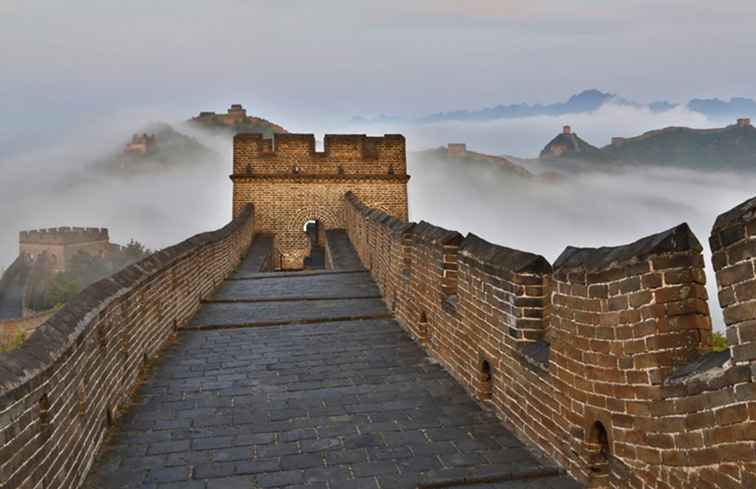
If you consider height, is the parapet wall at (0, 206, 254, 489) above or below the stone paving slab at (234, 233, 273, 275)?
below

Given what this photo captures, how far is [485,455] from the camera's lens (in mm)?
4484

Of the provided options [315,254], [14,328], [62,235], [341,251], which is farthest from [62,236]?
[341,251]

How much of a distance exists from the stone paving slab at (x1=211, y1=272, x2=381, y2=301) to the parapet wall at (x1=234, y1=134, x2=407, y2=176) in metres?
10.7

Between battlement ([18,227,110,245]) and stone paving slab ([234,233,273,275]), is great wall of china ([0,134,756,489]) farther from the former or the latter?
battlement ([18,227,110,245])

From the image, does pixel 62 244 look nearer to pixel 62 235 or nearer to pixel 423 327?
pixel 62 235

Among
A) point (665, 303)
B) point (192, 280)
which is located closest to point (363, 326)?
point (192, 280)

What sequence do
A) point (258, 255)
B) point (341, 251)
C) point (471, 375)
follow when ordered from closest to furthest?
point (471, 375) < point (341, 251) < point (258, 255)

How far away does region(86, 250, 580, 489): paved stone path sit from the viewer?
13.8ft

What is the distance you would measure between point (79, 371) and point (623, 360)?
140 inches

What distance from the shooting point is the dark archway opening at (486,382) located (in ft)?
18.3

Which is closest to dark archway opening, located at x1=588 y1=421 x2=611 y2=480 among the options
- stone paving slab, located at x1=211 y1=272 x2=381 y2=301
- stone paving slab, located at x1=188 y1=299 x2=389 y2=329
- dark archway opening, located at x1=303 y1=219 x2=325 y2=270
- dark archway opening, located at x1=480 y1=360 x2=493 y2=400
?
dark archway opening, located at x1=480 y1=360 x2=493 y2=400

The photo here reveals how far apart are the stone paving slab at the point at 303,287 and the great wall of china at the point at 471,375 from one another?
8.28 ft

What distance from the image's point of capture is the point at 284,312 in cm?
987

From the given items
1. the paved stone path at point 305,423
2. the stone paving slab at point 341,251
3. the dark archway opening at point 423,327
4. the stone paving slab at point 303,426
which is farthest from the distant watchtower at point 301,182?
the stone paving slab at point 303,426
